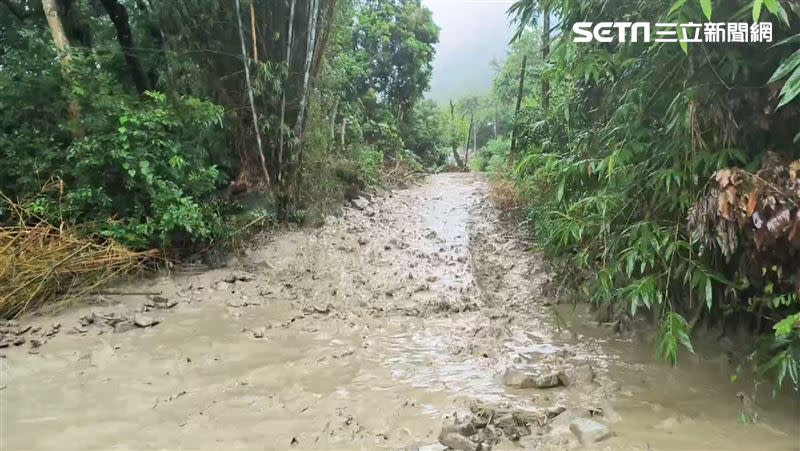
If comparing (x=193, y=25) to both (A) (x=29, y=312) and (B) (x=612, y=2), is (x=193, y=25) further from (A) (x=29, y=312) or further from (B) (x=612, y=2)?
(B) (x=612, y=2)

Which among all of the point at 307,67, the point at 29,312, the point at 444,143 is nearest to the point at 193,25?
the point at 307,67

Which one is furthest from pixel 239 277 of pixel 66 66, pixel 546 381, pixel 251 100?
pixel 546 381

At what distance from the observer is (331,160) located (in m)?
7.08

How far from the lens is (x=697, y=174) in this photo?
2270 millimetres

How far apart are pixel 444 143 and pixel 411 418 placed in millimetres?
16815

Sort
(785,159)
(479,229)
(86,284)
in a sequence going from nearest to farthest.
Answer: (785,159) → (86,284) → (479,229)

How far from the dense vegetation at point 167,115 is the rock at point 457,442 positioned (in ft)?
10.0

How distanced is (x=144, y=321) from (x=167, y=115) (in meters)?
1.80

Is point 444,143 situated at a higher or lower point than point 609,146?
higher

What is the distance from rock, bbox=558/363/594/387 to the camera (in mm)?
2688

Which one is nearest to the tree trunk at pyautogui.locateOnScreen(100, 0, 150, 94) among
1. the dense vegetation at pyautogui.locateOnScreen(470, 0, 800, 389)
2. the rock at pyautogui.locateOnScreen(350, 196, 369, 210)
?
the rock at pyautogui.locateOnScreen(350, 196, 369, 210)

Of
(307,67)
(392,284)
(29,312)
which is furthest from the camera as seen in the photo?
(307,67)

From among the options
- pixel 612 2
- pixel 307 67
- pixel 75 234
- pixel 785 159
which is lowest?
pixel 75 234

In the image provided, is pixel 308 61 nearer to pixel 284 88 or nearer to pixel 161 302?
Result: pixel 284 88
